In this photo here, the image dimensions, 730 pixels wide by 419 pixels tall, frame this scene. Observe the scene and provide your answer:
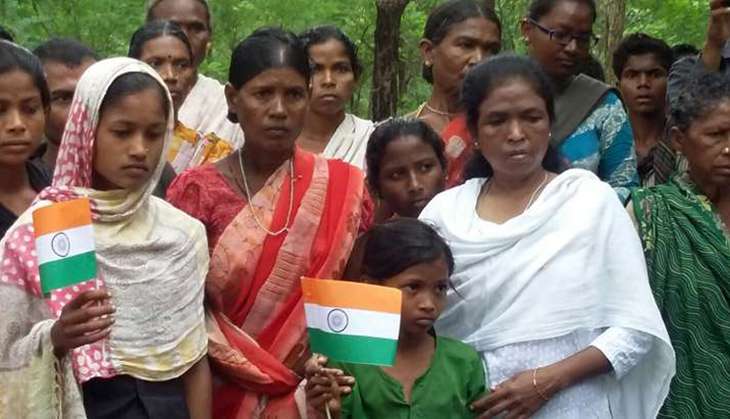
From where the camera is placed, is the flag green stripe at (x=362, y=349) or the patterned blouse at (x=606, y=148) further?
the patterned blouse at (x=606, y=148)

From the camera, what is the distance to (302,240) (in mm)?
3945

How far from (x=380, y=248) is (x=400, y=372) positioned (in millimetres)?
414

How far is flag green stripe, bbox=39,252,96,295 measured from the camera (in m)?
3.09

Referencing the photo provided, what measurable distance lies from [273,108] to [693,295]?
62.5 inches

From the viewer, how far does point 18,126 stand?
3865 mm

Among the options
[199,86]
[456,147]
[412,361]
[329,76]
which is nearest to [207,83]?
[199,86]

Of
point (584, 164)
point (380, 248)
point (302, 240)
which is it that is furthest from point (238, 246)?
point (584, 164)

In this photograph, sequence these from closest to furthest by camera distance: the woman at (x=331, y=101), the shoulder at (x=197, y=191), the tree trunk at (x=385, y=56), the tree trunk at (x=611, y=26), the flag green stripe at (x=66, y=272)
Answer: the flag green stripe at (x=66, y=272) < the shoulder at (x=197, y=191) < the woman at (x=331, y=101) < the tree trunk at (x=385, y=56) < the tree trunk at (x=611, y=26)

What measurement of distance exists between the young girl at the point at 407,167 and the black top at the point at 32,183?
135cm

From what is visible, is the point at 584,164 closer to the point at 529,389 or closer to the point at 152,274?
the point at 529,389

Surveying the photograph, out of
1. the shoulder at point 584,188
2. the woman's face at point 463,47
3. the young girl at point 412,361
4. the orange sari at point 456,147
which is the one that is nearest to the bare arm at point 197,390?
the young girl at point 412,361

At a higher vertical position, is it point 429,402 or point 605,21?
point 605,21

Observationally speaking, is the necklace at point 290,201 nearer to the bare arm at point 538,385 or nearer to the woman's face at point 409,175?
the woman's face at point 409,175

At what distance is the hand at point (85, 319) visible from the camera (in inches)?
125
